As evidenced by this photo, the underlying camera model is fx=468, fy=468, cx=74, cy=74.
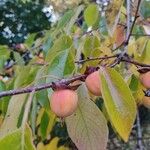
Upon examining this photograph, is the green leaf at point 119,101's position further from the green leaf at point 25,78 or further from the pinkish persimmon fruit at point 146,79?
the green leaf at point 25,78

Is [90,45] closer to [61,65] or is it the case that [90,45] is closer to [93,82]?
[61,65]

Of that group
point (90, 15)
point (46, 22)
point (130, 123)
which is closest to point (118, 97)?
point (130, 123)

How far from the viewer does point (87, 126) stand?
562 millimetres

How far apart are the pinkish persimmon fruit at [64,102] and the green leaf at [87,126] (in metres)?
0.06

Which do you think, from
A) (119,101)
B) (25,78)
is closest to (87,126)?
(119,101)

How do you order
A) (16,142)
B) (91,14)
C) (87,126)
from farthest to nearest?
1. (91,14)
2. (87,126)
3. (16,142)

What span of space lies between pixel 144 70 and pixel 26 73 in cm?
27

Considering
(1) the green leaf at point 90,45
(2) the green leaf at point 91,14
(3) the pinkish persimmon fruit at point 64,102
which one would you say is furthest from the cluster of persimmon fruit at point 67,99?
(2) the green leaf at point 91,14

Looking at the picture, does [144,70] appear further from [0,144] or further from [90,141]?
[0,144]

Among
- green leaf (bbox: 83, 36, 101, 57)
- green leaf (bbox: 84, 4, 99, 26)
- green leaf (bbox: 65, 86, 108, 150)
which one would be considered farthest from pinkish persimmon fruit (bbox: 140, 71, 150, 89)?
green leaf (bbox: 84, 4, 99, 26)

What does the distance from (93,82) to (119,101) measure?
0.04 m

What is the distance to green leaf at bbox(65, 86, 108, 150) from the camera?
0.54m

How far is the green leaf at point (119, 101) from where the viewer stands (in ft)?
1.68

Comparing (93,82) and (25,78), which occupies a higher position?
(93,82)
